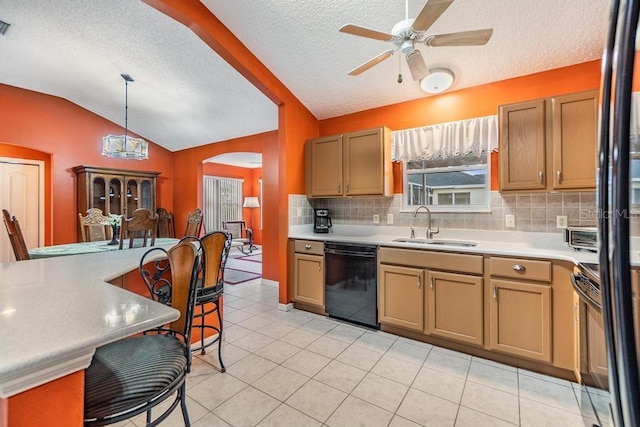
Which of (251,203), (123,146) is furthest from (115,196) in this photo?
(251,203)

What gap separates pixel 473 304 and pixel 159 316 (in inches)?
89.8

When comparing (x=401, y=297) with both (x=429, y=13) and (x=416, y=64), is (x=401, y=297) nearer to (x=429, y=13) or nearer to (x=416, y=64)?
(x=416, y=64)

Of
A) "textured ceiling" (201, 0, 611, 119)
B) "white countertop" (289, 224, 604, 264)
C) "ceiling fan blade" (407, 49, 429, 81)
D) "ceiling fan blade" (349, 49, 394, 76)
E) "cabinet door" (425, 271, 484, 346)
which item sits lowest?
"cabinet door" (425, 271, 484, 346)

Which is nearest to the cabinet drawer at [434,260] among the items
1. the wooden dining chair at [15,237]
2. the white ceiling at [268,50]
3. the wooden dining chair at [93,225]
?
the white ceiling at [268,50]

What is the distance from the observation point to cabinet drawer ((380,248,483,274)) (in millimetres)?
2254

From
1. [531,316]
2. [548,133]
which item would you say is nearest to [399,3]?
[548,133]

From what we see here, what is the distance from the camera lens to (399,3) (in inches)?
85.0

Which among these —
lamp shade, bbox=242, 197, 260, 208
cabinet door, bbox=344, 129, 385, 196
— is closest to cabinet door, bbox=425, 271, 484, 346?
cabinet door, bbox=344, 129, 385, 196

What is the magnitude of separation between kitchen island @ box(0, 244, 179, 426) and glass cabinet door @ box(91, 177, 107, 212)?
431 cm

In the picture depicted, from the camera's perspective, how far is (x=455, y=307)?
2334 millimetres

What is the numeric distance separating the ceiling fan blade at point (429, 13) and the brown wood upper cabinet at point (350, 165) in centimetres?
147

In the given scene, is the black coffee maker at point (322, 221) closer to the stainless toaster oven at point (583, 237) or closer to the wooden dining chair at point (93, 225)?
the stainless toaster oven at point (583, 237)

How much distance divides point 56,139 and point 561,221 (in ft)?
22.3

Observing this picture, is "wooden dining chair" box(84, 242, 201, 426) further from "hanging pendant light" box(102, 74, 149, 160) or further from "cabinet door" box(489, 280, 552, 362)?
"hanging pendant light" box(102, 74, 149, 160)
